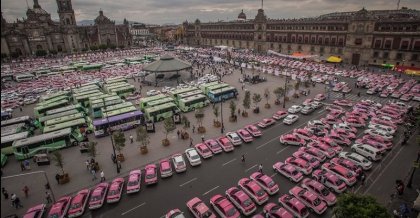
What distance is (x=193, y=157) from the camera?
3031 cm

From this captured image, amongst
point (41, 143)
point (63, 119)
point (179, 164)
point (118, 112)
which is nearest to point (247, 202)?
point (179, 164)

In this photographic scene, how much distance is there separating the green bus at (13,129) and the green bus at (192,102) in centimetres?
2654

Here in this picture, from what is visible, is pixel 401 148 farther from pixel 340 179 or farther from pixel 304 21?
pixel 304 21

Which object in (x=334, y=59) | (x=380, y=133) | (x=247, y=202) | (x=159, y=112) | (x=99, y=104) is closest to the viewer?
(x=247, y=202)

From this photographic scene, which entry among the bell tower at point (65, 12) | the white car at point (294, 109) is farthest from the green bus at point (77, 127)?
the bell tower at point (65, 12)

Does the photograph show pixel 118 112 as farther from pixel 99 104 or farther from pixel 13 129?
pixel 13 129

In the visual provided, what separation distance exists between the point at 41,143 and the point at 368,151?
143 feet

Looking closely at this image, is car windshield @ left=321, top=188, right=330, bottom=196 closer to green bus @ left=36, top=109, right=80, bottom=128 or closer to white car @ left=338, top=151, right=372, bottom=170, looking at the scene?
white car @ left=338, top=151, right=372, bottom=170

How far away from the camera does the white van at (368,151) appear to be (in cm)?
2952

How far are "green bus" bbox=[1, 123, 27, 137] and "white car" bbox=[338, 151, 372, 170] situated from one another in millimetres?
47685

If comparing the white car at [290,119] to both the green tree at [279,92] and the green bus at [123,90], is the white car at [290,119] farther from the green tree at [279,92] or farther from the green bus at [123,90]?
the green bus at [123,90]

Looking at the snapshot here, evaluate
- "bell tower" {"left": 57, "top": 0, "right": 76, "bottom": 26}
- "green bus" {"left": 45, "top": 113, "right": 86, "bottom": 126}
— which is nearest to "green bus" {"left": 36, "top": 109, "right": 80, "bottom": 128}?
"green bus" {"left": 45, "top": 113, "right": 86, "bottom": 126}

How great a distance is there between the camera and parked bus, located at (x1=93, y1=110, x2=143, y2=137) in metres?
38.6

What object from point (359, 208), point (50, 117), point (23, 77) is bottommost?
point (50, 117)
